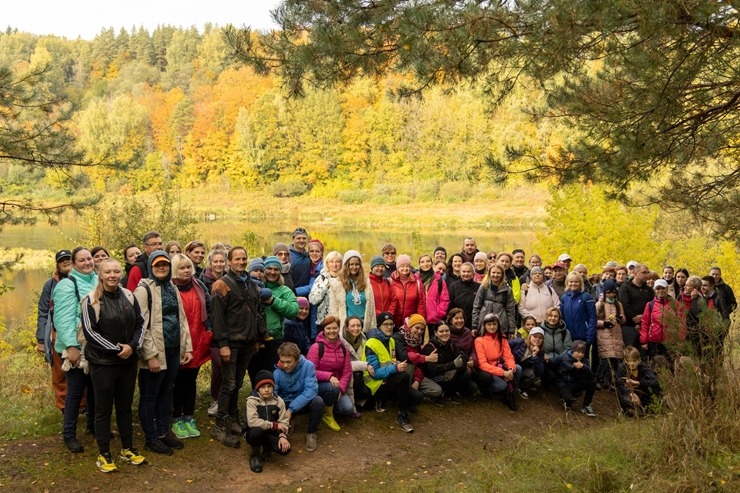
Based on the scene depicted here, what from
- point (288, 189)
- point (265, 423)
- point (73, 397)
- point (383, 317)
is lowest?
point (265, 423)

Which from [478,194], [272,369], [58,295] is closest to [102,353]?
[58,295]

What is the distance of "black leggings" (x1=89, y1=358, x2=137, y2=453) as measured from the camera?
4.71m

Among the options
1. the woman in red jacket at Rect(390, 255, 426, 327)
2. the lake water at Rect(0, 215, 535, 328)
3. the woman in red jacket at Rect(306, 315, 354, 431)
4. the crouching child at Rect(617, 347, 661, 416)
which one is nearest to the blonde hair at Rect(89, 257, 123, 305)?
the woman in red jacket at Rect(306, 315, 354, 431)

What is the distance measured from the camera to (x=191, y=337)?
18.0 feet

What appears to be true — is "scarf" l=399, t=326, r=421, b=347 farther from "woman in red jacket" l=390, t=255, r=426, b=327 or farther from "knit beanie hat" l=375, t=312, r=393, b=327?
"woman in red jacket" l=390, t=255, r=426, b=327

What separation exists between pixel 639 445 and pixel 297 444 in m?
2.91

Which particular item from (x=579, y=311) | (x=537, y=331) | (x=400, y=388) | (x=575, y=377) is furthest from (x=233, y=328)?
(x=579, y=311)

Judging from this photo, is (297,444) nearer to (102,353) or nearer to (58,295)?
(102,353)

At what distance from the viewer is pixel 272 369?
20.7ft

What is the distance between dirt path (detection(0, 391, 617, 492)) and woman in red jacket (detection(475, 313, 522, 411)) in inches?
13.0

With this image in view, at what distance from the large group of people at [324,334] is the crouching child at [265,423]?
0.01 metres

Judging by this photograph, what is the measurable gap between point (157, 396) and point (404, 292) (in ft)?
9.68

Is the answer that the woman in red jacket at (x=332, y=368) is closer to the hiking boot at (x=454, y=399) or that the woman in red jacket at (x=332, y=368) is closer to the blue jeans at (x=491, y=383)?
the hiking boot at (x=454, y=399)

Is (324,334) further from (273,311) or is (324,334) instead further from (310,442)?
(310,442)
